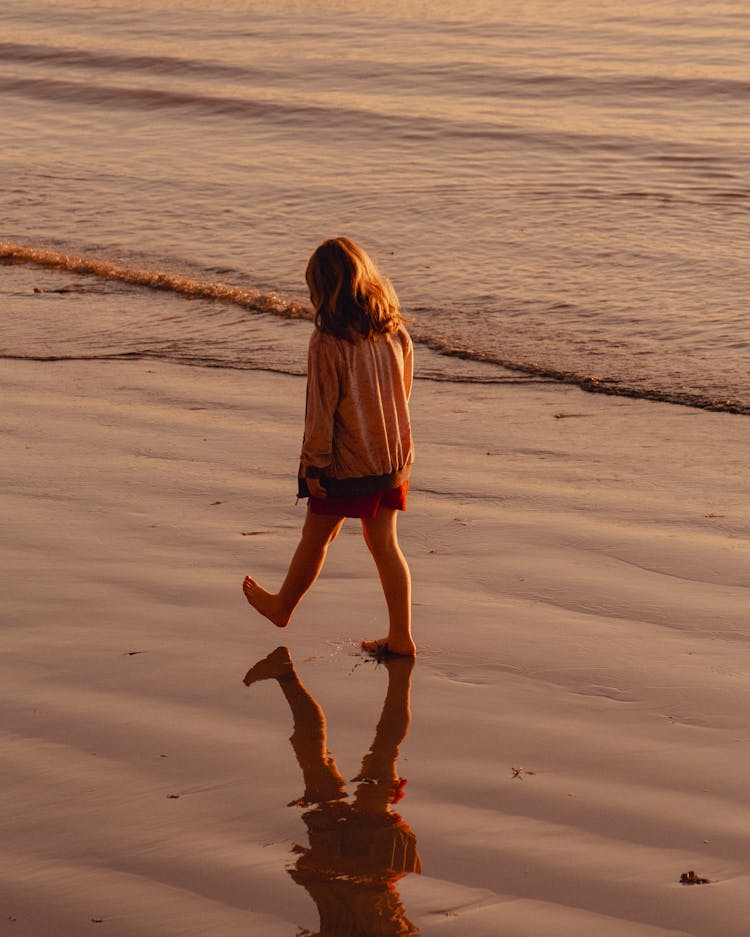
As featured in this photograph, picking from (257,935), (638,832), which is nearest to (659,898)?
(638,832)

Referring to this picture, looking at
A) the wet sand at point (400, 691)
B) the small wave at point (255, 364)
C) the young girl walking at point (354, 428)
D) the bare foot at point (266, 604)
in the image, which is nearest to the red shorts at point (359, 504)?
the young girl walking at point (354, 428)

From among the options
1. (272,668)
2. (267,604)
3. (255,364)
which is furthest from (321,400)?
(255,364)

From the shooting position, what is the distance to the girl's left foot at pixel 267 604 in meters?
4.49

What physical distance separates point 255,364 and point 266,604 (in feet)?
12.1

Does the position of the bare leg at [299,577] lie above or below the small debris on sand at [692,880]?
above

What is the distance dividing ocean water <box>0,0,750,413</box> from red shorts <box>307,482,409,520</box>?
346 centimetres

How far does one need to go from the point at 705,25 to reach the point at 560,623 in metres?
22.2

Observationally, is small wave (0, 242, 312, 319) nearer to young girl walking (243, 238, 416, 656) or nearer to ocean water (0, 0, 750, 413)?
ocean water (0, 0, 750, 413)

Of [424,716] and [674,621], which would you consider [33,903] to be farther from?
[674,621]

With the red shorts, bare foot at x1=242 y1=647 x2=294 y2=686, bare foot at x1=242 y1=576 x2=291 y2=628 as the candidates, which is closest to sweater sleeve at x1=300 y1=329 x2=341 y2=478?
the red shorts

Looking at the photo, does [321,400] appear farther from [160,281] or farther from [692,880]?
[160,281]

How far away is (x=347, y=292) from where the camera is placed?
4035 millimetres

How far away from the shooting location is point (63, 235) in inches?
460

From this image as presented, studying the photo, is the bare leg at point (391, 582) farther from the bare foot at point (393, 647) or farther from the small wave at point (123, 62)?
the small wave at point (123, 62)
